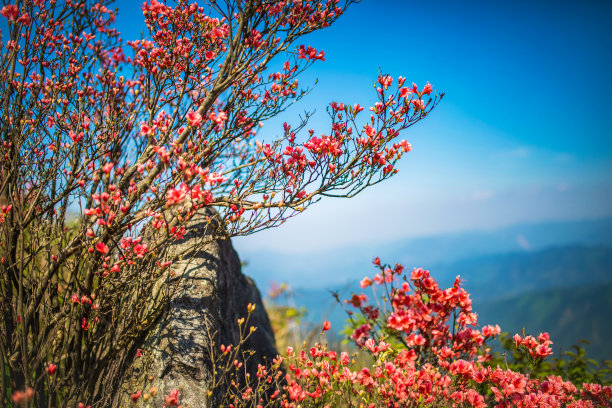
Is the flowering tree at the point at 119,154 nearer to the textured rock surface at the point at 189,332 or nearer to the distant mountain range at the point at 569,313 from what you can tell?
the textured rock surface at the point at 189,332

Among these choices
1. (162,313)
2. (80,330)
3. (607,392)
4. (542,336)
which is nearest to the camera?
(542,336)

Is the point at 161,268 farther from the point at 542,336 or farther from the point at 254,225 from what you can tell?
the point at 542,336

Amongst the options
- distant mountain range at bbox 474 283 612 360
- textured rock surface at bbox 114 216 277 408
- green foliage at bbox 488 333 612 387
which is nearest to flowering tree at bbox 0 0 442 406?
textured rock surface at bbox 114 216 277 408

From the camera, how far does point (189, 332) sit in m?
3.49

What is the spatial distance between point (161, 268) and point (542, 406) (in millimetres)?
3672

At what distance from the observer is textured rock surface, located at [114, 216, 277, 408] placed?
3217 millimetres

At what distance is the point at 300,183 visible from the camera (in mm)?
3826

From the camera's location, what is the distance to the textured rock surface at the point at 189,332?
3.22 meters

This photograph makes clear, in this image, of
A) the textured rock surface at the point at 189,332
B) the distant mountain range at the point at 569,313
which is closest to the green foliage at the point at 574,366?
the textured rock surface at the point at 189,332

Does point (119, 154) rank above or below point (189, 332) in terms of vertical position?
above

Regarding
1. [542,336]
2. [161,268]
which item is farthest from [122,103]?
[542,336]

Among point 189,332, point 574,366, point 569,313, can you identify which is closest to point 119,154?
point 189,332

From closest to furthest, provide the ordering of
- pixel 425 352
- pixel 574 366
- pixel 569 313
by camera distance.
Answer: pixel 425 352
pixel 574 366
pixel 569 313

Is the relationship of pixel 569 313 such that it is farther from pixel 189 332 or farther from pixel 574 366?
pixel 189 332
